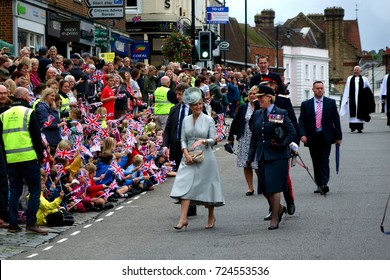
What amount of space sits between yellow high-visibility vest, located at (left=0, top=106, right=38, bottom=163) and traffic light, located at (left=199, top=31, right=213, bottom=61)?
1939 centimetres

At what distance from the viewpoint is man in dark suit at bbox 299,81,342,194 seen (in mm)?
19156

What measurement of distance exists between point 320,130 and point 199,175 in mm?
4431

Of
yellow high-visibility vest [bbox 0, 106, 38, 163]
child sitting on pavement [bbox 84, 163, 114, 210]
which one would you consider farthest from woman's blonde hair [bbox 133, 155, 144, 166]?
yellow high-visibility vest [bbox 0, 106, 38, 163]

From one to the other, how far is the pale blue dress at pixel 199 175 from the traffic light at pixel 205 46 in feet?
62.3

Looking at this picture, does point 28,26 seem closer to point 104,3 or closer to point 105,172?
point 104,3

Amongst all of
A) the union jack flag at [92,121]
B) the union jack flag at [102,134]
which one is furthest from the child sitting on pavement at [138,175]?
the union jack flag at [92,121]

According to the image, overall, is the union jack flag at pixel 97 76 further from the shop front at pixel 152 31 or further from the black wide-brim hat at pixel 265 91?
the shop front at pixel 152 31

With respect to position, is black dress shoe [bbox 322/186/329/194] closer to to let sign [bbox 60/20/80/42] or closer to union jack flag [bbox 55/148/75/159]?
union jack flag [bbox 55/148/75/159]

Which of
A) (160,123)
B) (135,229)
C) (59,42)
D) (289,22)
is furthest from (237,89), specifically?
(289,22)

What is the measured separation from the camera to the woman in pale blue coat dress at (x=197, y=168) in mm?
15328

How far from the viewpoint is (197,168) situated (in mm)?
15438

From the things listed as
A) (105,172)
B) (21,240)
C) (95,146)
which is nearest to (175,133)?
(105,172)

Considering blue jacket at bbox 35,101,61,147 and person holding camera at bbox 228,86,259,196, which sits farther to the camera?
person holding camera at bbox 228,86,259,196

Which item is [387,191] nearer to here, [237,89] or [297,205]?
[297,205]
